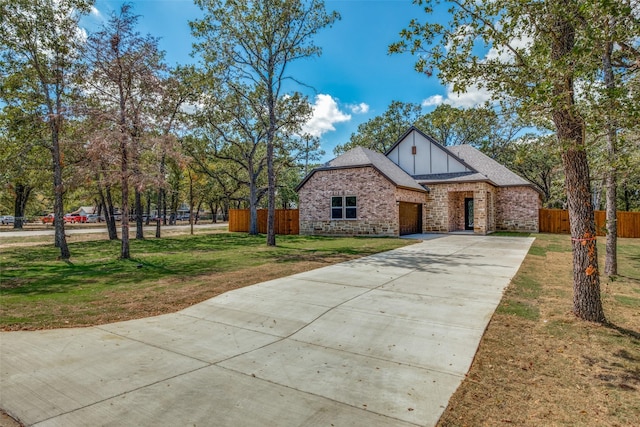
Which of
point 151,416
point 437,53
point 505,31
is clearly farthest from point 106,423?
point 505,31

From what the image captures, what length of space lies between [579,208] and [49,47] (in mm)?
15556

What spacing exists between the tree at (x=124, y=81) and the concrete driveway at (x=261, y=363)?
734 centimetres

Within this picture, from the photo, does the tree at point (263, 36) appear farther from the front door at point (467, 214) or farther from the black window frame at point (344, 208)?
the front door at point (467, 214)

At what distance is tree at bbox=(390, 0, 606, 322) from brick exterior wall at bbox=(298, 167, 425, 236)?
14.0 meters

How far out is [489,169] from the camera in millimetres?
24594

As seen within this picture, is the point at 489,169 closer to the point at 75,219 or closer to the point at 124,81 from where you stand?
the point at 124,81

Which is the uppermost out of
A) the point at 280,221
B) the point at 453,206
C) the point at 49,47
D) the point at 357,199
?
the point at 49,47

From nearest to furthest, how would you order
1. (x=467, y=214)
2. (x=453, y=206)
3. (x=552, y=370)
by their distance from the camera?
1. (x=552, y=370)
2. (x=453, y=206)
3. (x=467, y=214)

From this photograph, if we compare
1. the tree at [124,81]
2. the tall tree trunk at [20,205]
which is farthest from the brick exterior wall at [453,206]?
the tall tree trunk at [20,205]

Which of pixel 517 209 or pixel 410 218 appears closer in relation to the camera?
pixel 410 218

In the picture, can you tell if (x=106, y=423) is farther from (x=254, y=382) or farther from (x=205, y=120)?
(x=205, y=120)

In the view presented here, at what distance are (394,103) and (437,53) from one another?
34.9 metres

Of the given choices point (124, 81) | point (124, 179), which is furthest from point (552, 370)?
point (124, 81)

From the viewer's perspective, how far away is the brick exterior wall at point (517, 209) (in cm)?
2295
